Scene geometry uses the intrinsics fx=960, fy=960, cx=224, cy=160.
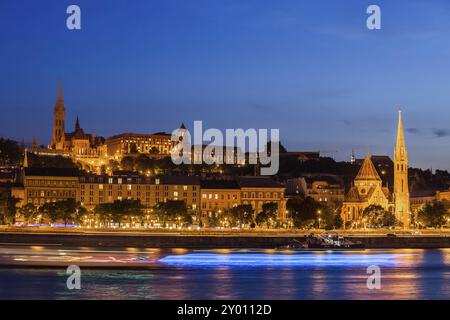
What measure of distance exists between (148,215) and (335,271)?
60.9 m

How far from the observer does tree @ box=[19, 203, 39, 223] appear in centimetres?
10313

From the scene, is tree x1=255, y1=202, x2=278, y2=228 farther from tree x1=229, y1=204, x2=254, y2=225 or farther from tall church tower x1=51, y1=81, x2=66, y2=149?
tall church tower x1=51, y1=81, x2=66, y2=149

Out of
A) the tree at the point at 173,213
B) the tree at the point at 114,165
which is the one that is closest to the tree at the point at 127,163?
the tree at the point at 114,165

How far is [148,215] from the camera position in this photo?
354 feet

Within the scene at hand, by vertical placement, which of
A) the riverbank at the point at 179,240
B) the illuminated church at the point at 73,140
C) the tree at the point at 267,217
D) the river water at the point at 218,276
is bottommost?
the river water at the point at 218,276

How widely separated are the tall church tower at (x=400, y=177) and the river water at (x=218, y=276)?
58945 mm

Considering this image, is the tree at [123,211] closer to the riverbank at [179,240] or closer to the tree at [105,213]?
the tree at [105,213]

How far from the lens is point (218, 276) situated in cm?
4431

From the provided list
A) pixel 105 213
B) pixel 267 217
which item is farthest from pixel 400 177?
pixel 105 213

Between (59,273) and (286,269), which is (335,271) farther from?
(59,273)

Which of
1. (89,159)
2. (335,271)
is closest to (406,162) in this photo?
(89,159)

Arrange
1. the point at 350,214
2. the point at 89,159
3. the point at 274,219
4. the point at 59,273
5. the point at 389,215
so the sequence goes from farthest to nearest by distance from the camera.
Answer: the point at 89,159, the point at 350,214, the point at 389,215, the point at 274,219, the point at 59,273

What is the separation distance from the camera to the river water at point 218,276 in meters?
36.9

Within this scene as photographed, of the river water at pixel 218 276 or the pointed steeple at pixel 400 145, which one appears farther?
the pointed steeple at pixel 400 145
